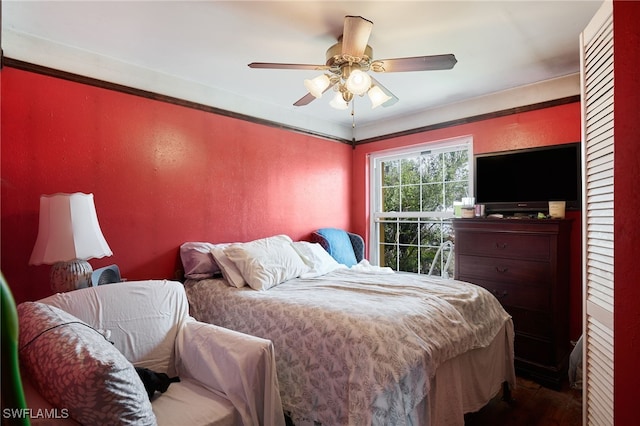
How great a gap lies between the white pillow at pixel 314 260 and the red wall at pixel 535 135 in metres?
1.66

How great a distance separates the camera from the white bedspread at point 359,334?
1553 millimetres

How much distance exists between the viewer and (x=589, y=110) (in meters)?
1.45

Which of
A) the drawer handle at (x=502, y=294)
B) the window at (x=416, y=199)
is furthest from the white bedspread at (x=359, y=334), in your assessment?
the window at (x=416, y=199)

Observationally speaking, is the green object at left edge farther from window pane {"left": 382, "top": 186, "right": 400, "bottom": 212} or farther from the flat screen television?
window pane {"left": 382, "top": 186, "right": 400, "bottom": 212}

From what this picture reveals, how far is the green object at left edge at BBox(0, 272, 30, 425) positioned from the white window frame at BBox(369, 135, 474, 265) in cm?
352

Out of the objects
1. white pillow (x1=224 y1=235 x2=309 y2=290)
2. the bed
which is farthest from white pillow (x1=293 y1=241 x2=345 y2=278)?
the bed

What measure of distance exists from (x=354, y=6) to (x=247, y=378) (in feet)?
6.48

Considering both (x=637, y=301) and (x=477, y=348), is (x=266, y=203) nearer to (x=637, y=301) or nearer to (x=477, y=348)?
(x=477, y=348)

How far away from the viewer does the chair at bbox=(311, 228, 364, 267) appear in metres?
3.72

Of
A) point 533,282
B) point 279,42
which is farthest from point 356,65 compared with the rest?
point 533,282

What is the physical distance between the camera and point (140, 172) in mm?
2607

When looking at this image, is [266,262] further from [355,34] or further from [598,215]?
[598,215]

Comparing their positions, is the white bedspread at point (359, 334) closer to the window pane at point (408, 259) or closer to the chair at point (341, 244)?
the chair at point (341, 244)

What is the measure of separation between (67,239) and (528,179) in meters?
3.43
